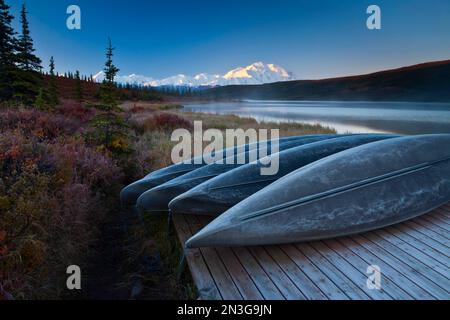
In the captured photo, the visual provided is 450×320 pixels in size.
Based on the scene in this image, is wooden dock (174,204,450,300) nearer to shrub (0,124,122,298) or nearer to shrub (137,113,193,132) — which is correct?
shrub (0,124,122,298)

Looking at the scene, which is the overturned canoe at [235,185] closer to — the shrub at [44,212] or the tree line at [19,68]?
the shrub at [44,212]

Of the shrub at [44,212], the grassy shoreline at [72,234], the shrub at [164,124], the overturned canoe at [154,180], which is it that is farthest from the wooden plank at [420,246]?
the shrub at [164,124]

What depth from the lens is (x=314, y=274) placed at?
9.52 feet

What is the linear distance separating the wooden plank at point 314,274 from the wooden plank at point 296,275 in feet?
0.15

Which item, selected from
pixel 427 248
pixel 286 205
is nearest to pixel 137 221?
pixel 286 205

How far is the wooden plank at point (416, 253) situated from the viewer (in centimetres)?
291

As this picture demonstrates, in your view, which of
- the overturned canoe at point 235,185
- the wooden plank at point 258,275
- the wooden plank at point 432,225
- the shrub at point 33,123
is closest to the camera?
the wooden plank at point 258,275

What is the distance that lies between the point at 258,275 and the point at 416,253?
1.82 m

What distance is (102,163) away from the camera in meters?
6.66

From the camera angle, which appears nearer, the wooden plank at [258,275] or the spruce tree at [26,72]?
the wooden plank at [258,275]

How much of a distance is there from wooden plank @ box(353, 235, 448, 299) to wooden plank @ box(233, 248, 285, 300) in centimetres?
131

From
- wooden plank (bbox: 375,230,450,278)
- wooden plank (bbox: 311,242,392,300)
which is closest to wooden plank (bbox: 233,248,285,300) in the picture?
wooden plank (bbox: 311,242,392,300)

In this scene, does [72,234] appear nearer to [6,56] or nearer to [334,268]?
[334,268]

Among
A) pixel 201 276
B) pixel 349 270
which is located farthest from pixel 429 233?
pixel 201 276
